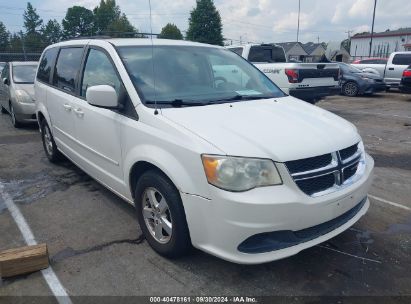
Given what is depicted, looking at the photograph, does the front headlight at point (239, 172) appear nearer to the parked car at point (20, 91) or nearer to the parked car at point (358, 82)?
the parked car at point (20, 91)

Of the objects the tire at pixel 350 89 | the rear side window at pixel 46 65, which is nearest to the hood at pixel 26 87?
the rear side window at pixel 46 65

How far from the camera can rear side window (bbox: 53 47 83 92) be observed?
456 cm

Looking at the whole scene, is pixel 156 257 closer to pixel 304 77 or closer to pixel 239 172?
pixel 239 172

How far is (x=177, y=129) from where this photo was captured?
9.59 ft

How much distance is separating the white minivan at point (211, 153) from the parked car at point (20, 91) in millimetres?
4910

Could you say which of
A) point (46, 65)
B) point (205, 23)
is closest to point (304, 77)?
point (46, 65)

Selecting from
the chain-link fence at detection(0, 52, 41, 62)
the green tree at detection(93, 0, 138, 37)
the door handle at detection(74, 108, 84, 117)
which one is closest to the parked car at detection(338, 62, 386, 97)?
the door handle at detection(74, 108, 84, 117)

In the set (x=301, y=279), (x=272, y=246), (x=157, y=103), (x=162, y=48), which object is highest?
(x=162, y=48)

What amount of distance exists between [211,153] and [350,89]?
1507 centimetres

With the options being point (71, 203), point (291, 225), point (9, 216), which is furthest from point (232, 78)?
point (9, 216)

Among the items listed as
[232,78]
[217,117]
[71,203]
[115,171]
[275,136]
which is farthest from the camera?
[71,203]

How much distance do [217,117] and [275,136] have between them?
1.74 feet

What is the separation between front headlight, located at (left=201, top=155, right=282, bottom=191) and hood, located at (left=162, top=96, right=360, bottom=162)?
0.06m

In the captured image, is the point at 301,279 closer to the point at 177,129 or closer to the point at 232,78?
the point at 177,129
